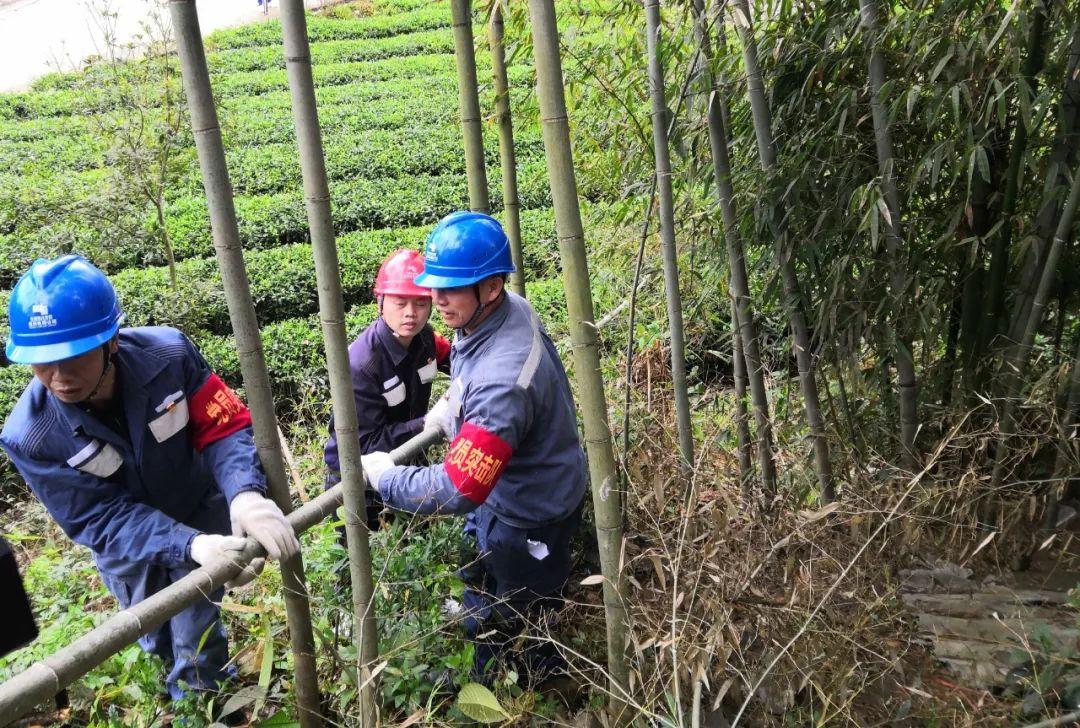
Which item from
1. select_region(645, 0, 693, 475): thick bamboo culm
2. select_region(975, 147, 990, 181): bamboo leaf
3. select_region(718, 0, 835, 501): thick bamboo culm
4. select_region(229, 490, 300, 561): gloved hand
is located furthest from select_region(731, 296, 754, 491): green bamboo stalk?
select_region(229, 490, 300, 561): gloved hand

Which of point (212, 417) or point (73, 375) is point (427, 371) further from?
point (73, 375)

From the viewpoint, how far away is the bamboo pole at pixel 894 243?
8.69ft

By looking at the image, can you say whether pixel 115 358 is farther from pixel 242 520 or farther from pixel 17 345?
pixel 242 520

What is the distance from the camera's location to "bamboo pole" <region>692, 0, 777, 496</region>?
9.55ft

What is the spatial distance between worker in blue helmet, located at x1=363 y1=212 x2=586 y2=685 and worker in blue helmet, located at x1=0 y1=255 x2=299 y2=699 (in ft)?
1.43

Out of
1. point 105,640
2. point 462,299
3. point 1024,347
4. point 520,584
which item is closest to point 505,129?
point 462,299

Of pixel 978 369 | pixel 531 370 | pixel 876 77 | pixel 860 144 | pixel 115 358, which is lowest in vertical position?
pixel 978 369

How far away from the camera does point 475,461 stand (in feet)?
7.75

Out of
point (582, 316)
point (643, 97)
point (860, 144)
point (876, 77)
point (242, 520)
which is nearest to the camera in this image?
point (582, 316)

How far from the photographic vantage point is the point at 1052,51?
2701 mm

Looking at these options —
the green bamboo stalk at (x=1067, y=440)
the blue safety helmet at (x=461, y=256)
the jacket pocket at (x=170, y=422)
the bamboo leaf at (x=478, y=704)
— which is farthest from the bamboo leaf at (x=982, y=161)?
the jacket pocket at (x=170, y=422)

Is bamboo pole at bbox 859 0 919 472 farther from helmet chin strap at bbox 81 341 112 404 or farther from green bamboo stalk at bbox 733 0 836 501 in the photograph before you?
helmet chin strap at bbox 81 341 112 404

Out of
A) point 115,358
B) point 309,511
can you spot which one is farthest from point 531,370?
point 115,358

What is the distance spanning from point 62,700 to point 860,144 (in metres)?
3.03
